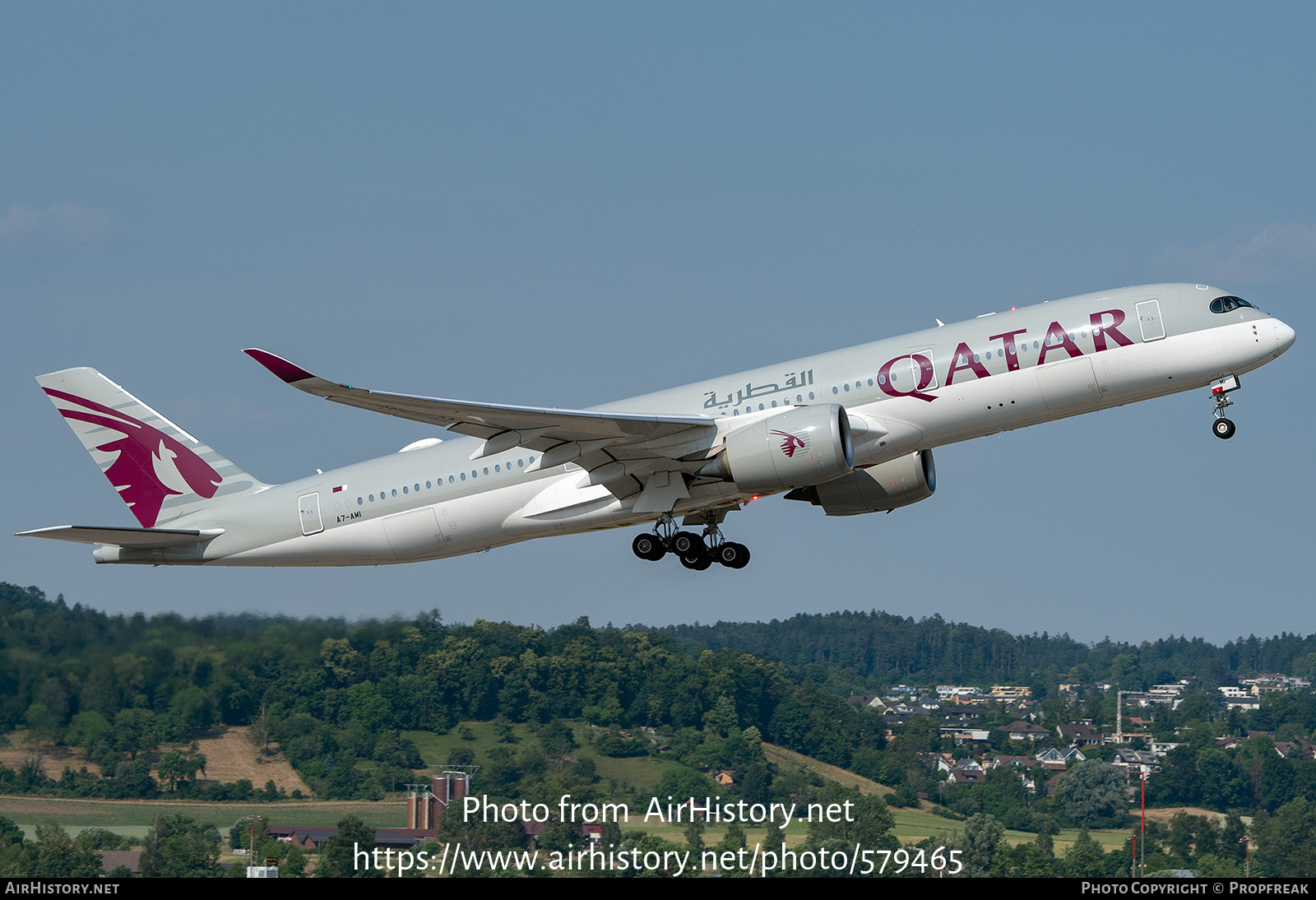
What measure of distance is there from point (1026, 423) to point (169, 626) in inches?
991

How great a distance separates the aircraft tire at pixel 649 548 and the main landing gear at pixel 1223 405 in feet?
43.8

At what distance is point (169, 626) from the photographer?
42.2 m

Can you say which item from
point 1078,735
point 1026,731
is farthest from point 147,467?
point 1078,735

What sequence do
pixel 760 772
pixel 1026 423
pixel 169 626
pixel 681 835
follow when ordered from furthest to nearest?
1. pixel 760 772
2. pixel 681 835
3. pixel 169 626
4. pixel 1026 423

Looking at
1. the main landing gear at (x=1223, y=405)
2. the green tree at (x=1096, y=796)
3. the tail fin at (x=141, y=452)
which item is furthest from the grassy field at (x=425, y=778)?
the main landing gear at (x=1223, y=405)

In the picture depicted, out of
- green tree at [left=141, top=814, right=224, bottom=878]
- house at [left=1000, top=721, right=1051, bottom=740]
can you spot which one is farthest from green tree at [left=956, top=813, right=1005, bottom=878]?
house at [left=1000, top=721, right=1051, bottom=740]

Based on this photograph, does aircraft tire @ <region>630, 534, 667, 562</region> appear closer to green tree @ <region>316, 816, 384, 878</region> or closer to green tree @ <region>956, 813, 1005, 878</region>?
green tree @ <region>316, 816, 384, 878</region>

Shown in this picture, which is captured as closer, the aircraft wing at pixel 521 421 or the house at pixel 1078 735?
the aircraft wing at pixel 521 421

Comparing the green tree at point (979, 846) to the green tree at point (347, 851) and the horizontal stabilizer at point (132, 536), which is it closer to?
the green tree at point (347, 851)

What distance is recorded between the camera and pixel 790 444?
1233 inches

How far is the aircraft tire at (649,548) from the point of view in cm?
3616

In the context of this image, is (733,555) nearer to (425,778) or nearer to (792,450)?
(792,450)
